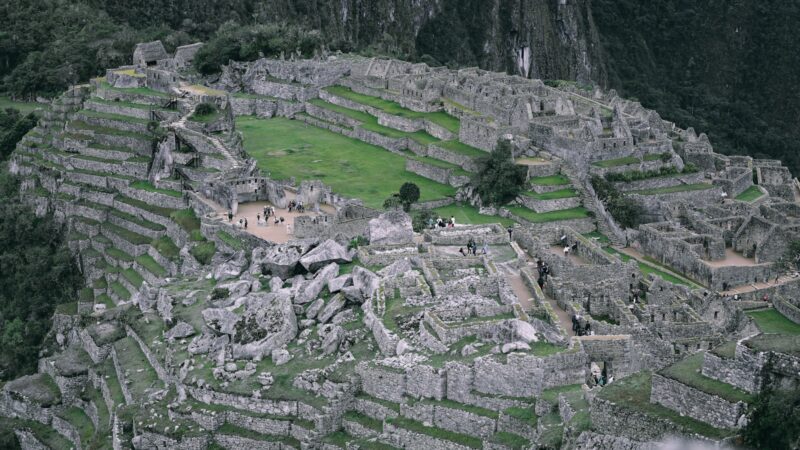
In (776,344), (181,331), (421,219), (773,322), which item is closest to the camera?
(776,344)

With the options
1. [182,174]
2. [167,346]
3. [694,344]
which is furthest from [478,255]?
[182,174]

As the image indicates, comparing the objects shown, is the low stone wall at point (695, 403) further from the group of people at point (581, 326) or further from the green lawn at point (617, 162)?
the green lawn at point (617, 162)

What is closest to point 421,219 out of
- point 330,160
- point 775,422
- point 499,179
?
point 499,179

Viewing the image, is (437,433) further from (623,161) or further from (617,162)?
(623,161)

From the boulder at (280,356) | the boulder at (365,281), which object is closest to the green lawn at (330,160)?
the boulder at (365,281)

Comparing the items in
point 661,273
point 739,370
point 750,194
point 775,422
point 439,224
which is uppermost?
Result: point 739,370

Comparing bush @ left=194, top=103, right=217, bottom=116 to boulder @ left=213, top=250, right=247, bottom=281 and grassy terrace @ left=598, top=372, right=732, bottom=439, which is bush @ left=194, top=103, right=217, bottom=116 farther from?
grassy terrace @ left=598, top=372, right=732, bottom=439

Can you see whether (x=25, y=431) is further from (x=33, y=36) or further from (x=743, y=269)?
(x=33, y=36)

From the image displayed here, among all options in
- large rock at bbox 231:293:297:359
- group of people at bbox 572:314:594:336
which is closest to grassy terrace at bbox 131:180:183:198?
large rock at bbox 231:293:297:359
